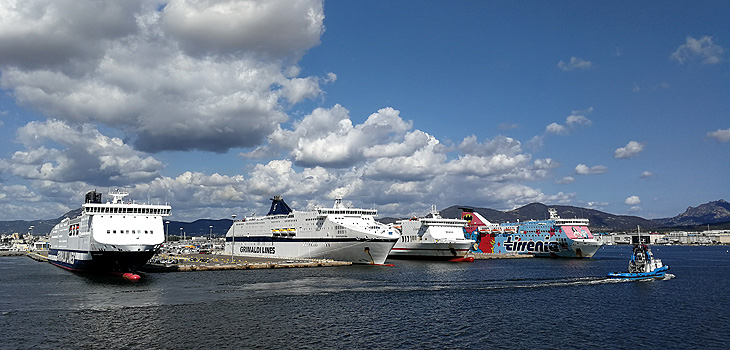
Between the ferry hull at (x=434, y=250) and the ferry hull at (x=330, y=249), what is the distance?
73.1 ft

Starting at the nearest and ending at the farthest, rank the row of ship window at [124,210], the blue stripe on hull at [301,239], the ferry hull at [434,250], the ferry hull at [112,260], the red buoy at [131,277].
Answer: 1. the red buoy at [131,277]
2. the ferry hull at [112,260]
3. the row of ship window at [124,210]
4. the blue stripe on hull at [301,239]
5. the ferry hull at [434,250]

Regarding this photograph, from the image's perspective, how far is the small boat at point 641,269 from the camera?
6122 centimetres

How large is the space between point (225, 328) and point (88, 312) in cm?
1270

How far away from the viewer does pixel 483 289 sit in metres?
52.7

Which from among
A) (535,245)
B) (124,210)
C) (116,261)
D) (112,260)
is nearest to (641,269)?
(535,245)

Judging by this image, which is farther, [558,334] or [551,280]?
[551,280]

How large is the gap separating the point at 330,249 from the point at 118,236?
122ft

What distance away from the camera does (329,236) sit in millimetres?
87625

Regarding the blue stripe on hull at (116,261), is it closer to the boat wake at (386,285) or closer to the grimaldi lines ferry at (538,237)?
the boat wake at (386,285)

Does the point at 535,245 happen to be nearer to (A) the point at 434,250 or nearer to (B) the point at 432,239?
(A) the point at 434,250

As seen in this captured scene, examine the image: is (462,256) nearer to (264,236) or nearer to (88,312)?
(264,236)

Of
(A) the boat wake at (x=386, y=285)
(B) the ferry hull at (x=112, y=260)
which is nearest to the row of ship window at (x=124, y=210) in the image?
(B) the ferry hull at (x=112, y=260)

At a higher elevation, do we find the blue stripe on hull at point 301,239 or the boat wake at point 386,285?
the blue stripe on hull at point 301,239

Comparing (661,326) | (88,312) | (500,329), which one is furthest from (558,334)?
(88,312)
